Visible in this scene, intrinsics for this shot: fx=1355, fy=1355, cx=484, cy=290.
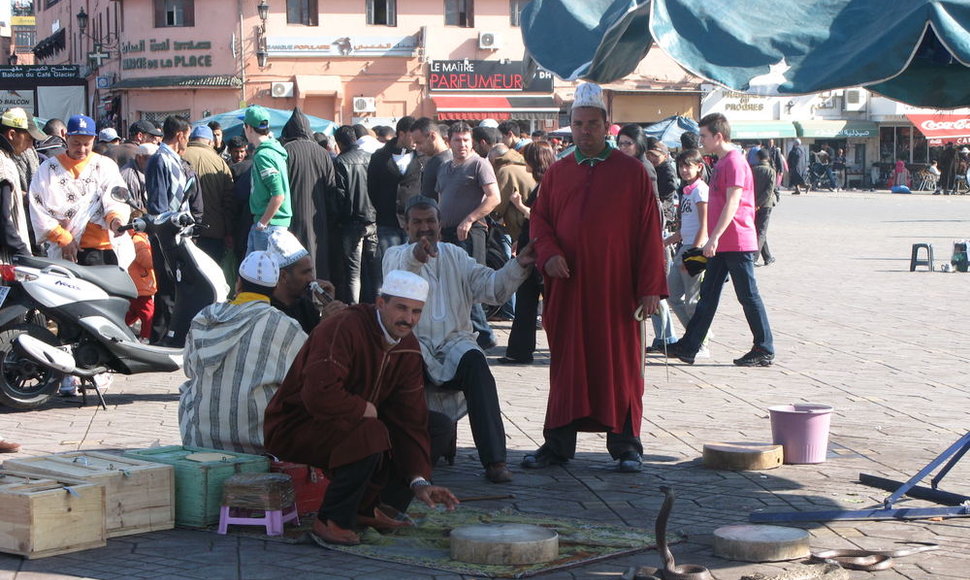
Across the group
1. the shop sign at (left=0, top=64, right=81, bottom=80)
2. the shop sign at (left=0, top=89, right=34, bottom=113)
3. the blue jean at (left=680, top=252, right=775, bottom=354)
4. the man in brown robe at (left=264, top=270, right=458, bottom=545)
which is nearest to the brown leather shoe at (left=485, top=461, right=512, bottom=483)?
the man in brown robe at (left=264, top=270, right=458, bottom=545)

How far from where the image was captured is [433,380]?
664cm

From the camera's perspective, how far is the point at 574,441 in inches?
273

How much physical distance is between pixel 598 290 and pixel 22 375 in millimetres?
3897

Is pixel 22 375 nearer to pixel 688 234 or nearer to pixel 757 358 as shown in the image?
pixel 688 234

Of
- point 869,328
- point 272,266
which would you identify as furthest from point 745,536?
point 869,328

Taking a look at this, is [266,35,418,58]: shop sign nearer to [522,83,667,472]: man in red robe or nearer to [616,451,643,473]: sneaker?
[522,83,667,472]: man in red robe

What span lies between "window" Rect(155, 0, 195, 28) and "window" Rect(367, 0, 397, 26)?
5.60m

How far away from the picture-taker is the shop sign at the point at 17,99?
35.1 meters

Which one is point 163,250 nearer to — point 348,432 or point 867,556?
point 348,432

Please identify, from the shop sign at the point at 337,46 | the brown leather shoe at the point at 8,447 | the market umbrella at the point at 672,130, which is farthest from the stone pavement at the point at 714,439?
the shop sign at the point at 337,46

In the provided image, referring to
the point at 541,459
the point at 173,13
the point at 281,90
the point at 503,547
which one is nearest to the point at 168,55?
the point at 173,13

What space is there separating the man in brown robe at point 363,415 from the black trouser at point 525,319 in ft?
14.7

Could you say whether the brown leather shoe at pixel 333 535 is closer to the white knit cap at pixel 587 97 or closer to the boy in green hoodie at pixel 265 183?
the white knit cap at pixel 587 97

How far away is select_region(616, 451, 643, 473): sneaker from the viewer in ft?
22.3
